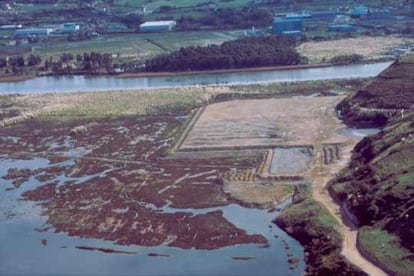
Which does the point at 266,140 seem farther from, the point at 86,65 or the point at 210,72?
the point at 86,65

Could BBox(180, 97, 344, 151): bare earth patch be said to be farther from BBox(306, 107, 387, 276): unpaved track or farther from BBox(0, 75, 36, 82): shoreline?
BBox(0, 75, 36, 82): shoreline

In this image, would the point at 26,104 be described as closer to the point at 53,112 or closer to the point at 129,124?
the point at 53,112

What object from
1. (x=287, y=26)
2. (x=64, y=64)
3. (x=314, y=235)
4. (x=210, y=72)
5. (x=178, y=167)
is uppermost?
(x=287, y=26)

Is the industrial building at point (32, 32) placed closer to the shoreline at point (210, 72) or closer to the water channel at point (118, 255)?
the shoreline at point (210, 72)

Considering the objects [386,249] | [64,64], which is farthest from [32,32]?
[386,249]

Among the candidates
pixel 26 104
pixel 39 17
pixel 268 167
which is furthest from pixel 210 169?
pixel 39 17

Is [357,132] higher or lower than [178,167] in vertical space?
higher
